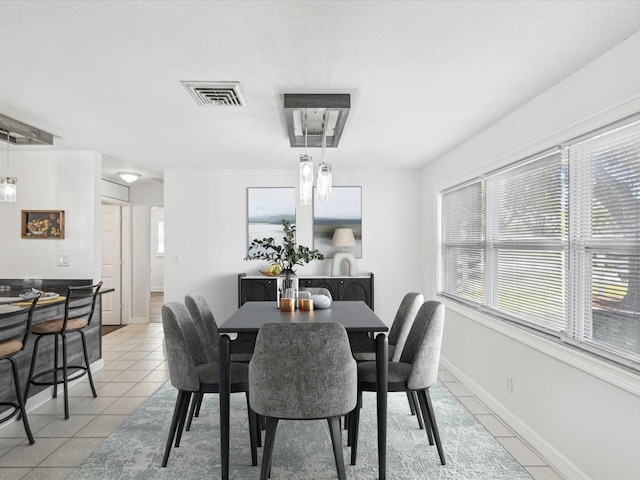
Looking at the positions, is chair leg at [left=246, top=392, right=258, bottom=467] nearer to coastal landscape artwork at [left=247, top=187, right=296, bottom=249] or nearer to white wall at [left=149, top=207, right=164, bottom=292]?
coastal landscape artwork at [left=247, top=187, right=296, bottom=249]

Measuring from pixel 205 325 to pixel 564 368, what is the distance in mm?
2340

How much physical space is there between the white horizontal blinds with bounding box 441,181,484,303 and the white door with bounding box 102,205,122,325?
5106 mm

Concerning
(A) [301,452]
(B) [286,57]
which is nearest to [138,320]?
(A) [301,452]

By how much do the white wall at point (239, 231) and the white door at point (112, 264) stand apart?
5.92ft

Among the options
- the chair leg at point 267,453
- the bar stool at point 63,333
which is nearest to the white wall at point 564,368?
the chair leg at point 267,453

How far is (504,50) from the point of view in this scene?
219 cm

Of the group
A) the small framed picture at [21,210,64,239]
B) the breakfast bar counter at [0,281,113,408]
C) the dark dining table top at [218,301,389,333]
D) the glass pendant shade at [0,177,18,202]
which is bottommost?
the breakfast bar counter at [0,281,113,408]

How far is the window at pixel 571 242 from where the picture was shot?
211cm

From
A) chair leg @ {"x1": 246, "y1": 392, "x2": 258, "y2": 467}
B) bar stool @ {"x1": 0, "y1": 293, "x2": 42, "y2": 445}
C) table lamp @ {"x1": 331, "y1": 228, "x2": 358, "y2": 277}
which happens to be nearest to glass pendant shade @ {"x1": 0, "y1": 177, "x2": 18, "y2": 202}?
bar stool @ {"x1": 0, "y1": 293, "x2": 42, "y2": 445}

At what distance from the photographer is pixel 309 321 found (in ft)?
8.47

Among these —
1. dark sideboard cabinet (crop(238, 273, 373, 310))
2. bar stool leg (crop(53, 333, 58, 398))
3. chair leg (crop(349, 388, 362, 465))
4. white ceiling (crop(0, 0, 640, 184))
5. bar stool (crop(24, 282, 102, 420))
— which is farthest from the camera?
dark sideboard cabinet (crop(238, 273, 373, 310))

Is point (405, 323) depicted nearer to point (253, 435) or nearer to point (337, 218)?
point (253, 435)

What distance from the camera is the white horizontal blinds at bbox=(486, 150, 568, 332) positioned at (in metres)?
2.67

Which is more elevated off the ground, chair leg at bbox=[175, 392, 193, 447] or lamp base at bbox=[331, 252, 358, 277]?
lamp base at bbox=[331, 252, 358, 277]
